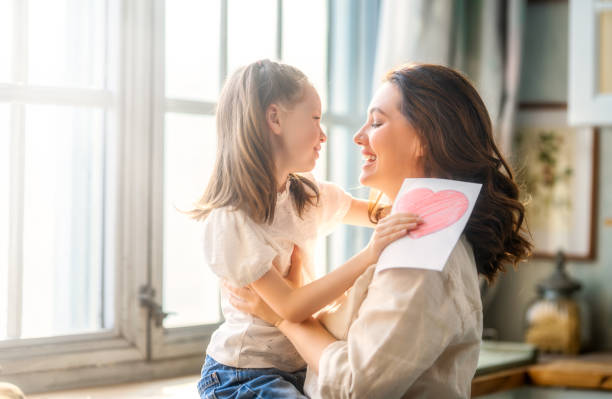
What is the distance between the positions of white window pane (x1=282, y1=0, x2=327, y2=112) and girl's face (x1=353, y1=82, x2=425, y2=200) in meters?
0.94

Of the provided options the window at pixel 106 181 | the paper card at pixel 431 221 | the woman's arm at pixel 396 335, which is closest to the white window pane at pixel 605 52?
the window at pixel 106 181

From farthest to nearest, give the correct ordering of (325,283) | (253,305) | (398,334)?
(253,305), (325,283), (398,334)

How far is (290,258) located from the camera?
1625 millimetres

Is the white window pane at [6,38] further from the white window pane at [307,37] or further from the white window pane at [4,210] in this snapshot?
the white window pane at [307,37]

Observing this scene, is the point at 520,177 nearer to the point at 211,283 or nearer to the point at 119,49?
the point at 211,283

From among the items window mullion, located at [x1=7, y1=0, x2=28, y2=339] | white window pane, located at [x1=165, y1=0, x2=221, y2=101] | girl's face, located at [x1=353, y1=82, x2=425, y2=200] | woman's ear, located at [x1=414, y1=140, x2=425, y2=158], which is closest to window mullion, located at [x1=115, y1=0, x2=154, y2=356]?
white window pane, located at [x1=165, y1=0, x2=221, y2=101]

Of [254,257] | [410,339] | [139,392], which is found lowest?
[139,392]

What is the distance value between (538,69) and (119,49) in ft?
5.86

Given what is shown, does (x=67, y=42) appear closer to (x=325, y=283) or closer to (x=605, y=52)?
(x=325, y=283)

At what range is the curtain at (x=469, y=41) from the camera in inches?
102

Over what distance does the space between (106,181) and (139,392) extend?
551mm

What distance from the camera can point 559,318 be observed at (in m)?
2.79

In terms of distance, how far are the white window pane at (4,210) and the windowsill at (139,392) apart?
212mm

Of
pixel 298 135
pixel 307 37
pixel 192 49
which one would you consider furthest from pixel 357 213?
pixel 307 37
